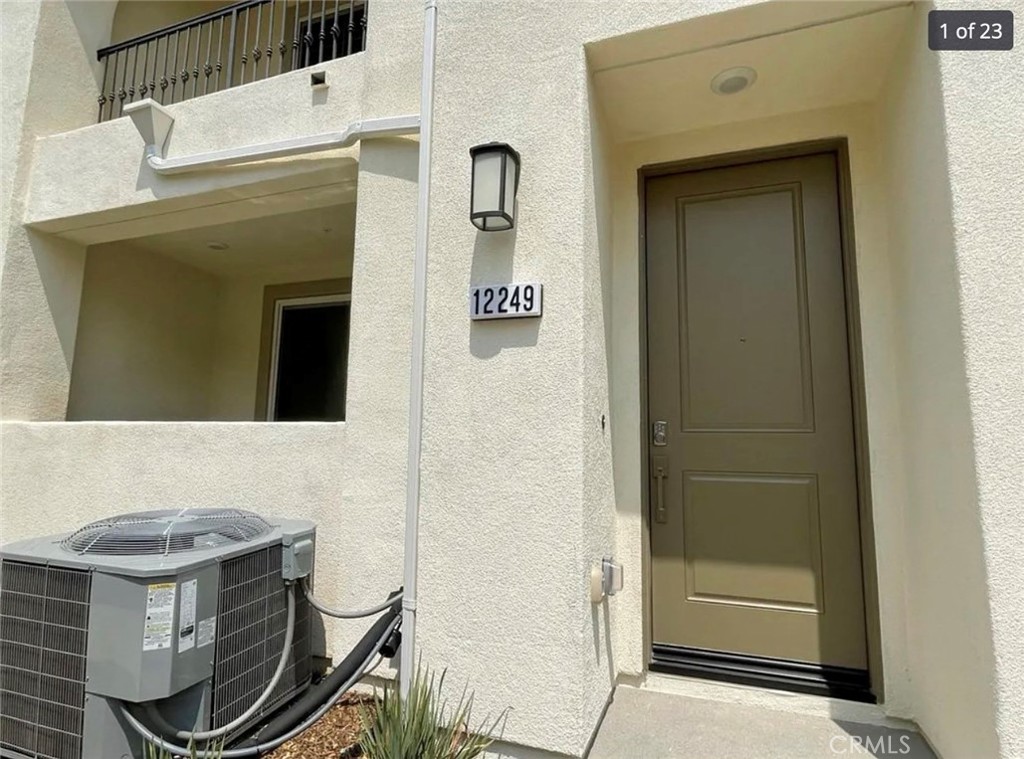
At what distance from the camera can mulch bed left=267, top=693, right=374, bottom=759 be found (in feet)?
8.07

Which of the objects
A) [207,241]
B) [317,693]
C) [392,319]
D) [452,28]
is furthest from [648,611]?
[207,241]

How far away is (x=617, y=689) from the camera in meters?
2.84

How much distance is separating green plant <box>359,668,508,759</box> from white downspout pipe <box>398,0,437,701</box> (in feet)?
0.73

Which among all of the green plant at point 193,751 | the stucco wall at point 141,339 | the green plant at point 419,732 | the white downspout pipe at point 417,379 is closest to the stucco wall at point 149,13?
the stucco wall at point 141,339

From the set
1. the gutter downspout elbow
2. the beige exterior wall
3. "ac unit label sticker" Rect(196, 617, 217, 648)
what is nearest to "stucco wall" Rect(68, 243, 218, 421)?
the gutter downspout elbow

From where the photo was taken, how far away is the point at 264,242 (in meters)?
5.23

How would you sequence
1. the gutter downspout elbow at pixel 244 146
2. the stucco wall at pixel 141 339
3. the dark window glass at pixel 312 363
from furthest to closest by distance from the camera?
the dark window glass at pixel 312 363 < the stucco wall at pixel 141 339 < the gutter downspout elbow at pixel 244 146

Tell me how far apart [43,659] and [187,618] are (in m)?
0.65

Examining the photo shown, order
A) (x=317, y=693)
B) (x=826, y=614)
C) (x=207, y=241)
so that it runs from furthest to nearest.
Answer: (x=207, y=241) → (x=826, y=614) → (x=317, y=693)

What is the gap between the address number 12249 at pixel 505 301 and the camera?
8.15 ft

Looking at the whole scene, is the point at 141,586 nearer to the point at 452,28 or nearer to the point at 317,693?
the point at 317,693

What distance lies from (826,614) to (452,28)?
3516 millimetres

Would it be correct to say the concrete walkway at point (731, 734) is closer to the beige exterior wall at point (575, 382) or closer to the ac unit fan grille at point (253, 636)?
the beige exterior wall at point (575, 382)

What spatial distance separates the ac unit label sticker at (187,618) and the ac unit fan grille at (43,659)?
38cm
